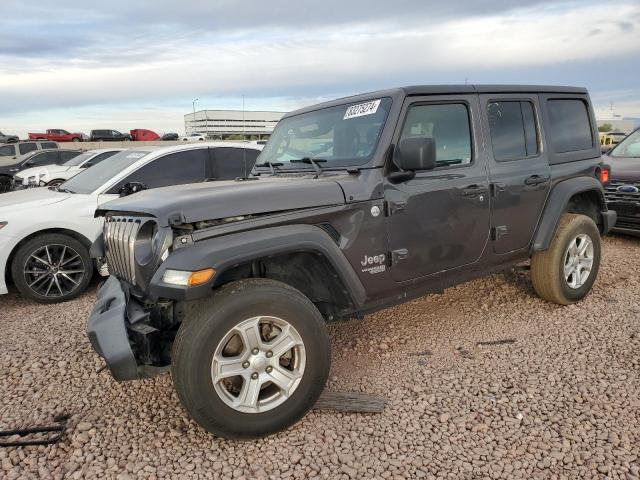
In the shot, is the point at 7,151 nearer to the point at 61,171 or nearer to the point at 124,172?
the point at 61,171

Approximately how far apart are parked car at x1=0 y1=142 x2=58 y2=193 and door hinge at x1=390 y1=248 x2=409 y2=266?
1637cm

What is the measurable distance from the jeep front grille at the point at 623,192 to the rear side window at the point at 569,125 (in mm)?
2552

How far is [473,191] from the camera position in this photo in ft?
12.1

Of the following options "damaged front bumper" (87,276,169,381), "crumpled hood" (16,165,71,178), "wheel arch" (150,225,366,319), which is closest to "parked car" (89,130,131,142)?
"crumpled hood" (16,165,71,178)

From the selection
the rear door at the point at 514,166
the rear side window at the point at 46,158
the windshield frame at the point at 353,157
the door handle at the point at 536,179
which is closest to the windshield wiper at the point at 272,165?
the windshield frame at the point at 353,157

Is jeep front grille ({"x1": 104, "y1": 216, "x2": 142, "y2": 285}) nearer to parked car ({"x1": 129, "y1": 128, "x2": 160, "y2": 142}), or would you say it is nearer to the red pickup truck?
the red pickup truck

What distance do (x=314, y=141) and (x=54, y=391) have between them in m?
2.57

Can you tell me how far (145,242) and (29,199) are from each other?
362 cm

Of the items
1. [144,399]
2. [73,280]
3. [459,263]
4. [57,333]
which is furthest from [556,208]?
[73,280]

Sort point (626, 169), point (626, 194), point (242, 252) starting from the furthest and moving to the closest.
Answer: point (626, 169), point (626, 194), point (242, 252)

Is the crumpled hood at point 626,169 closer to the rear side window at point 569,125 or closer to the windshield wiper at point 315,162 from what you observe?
the rear side window at point 569,125

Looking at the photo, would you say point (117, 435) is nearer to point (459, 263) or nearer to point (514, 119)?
point (459, 263)

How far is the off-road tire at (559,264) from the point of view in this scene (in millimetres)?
4387

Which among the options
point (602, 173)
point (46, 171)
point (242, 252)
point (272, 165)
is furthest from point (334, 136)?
point (46, 171)
